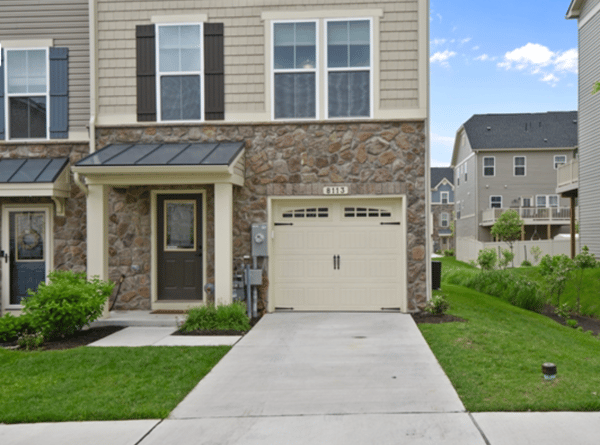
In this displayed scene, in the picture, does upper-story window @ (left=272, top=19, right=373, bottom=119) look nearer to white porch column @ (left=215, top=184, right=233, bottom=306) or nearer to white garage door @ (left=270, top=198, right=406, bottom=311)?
white garage door @ (left=270, top=198, right=406, bottom=311)

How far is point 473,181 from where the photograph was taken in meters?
32.7

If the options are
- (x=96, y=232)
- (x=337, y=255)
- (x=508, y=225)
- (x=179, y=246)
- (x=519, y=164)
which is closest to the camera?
(x=96, y=232)

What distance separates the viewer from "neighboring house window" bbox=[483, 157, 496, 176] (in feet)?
105

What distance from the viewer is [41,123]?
1038cm

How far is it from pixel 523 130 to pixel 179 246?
28.4 metres

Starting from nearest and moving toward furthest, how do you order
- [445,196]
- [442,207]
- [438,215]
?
[438,215], [442,207], [445,196]

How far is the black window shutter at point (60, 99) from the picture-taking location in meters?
10.3

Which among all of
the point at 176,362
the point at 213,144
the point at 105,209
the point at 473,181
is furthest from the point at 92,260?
the point at 473,181

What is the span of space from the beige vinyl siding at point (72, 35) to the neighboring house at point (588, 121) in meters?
15.6

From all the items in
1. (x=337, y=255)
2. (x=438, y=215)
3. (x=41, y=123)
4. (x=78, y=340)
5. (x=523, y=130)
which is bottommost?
(x=78, y=340)

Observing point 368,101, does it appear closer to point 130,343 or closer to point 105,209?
point 105,209

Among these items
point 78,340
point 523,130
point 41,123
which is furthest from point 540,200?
point 78,340

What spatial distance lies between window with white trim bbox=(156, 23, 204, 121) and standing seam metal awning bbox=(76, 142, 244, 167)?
741 mm

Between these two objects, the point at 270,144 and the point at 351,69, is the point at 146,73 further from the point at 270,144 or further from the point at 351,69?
the point at 351,69
